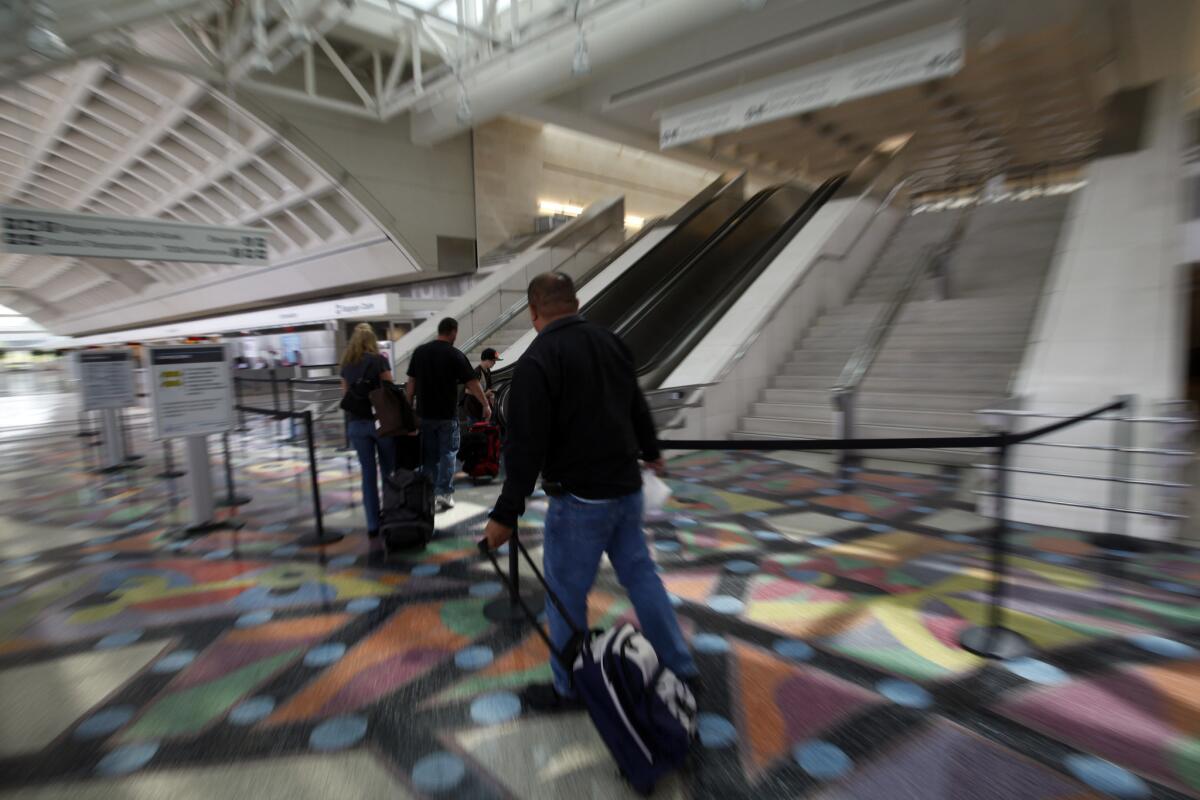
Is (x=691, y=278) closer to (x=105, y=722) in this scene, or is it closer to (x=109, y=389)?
(x=109, y=389)

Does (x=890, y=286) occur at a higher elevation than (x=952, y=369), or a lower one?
higher

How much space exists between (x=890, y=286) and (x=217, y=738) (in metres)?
10.5

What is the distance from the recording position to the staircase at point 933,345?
6.98m

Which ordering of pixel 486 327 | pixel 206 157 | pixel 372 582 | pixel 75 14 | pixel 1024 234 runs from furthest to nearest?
pixel 206 157
pixel 486 327
pixel 1024 234
pixel 75 14
pixel 372 582

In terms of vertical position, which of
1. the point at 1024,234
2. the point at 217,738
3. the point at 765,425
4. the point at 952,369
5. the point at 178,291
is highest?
the point at 178,291

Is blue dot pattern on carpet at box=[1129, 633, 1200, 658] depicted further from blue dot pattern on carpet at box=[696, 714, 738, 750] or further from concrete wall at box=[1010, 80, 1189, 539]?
blue dot pattern on carpet at box=[696, 714, 738, 750]

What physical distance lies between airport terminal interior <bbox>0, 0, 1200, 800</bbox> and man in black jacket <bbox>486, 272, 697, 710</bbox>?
15cm

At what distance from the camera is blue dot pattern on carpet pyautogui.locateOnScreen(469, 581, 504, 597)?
11.5 feet

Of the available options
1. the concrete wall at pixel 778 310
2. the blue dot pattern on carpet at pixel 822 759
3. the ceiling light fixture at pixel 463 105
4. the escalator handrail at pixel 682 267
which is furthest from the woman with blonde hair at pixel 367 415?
the ceiling light fixture at pixel 463 105

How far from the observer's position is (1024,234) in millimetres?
10016

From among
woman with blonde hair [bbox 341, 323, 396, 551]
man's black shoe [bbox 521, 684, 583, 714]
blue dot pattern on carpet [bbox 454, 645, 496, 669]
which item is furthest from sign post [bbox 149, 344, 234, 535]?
man's black shoe [bbox 521, 684, 583, 714]

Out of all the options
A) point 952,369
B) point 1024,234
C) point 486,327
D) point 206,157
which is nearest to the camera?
point 952,369

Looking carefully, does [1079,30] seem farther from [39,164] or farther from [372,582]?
[39,164]

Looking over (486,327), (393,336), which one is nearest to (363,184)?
(393,336)
